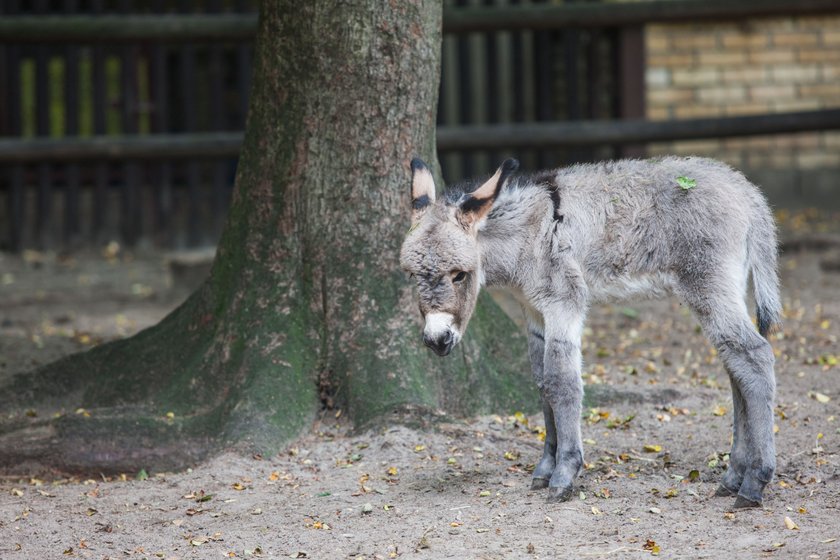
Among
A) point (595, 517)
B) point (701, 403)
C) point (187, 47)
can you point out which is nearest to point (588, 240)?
point (595, 517)

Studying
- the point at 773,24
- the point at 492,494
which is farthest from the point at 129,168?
the point at 492,494

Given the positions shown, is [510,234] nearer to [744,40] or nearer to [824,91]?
[744,40]

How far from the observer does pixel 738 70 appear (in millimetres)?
12477

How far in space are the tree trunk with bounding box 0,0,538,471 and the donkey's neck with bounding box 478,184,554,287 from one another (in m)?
1.05

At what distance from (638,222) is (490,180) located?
0.72 metres

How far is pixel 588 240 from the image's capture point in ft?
16.3

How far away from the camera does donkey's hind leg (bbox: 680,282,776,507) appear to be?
15.4 feet

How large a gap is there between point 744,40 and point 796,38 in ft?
1.98

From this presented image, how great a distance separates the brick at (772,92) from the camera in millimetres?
12516

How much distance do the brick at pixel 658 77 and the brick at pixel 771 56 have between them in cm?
96

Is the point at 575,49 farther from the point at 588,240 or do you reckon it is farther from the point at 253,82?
the point at 588,240

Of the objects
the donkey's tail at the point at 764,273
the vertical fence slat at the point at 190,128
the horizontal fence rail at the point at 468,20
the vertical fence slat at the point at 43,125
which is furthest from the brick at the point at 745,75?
the donkey's tail at the point at 764,273

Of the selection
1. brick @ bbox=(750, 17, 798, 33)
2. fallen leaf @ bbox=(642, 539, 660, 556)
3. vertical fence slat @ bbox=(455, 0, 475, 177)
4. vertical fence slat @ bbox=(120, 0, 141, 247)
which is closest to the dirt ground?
fallen leaf @ bbox=(642, 539, 660, 556)

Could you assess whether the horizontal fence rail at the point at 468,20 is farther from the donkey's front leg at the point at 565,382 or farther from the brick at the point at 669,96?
the donkey's front leg at the point at 565,382
